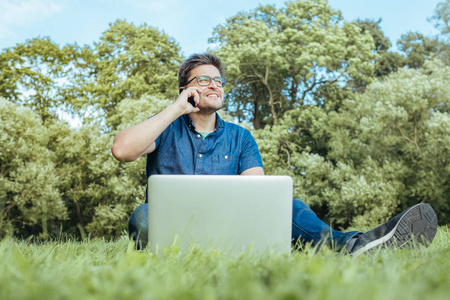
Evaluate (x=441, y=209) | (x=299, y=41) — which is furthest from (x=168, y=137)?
(x=299, y=41)

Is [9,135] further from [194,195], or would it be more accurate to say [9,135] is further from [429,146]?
[194,195]

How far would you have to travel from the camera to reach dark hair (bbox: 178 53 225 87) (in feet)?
13.0

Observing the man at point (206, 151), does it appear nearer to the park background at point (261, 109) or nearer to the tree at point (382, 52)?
the park background at point (261, 109)

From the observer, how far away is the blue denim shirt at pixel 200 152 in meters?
3.47

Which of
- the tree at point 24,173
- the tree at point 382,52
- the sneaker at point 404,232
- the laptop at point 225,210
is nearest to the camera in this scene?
the laptop at point 225,210

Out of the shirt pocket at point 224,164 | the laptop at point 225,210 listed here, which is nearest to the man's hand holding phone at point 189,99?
the shirt pocket at point 224,164

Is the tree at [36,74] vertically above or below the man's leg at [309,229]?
above

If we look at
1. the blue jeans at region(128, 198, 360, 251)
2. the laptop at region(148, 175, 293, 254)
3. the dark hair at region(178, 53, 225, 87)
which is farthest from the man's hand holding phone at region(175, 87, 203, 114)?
the laptop at region(148, 175, 293, 254)

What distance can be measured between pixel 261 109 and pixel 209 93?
Result: 16.1 m

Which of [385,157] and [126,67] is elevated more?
[126,67]

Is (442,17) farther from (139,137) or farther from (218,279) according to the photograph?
(218,279)

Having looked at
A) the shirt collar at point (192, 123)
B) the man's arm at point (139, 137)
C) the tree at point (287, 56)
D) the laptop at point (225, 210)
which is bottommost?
the laptop at point (225, 210)

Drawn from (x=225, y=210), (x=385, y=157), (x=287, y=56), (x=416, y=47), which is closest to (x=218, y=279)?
(x=225, y=210)

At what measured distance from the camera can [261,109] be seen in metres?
19.7
